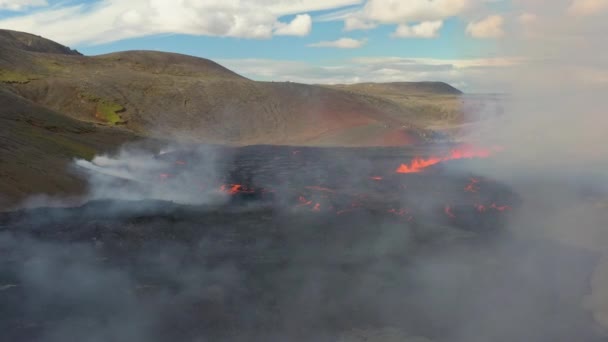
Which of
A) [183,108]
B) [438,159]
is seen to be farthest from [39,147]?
[183,108]

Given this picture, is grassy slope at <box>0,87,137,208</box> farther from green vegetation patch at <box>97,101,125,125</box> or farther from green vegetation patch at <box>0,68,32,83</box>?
green vegetation patch at <box>0,68,32,83</box>

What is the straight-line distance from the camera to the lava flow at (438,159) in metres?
46.3

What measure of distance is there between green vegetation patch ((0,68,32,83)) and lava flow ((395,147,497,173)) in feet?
220

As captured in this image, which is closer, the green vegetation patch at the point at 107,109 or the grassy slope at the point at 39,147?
the grassy slope at the point at 39,147

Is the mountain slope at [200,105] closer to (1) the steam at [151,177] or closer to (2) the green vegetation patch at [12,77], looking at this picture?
(2) the green vegetation patch at [12,77]

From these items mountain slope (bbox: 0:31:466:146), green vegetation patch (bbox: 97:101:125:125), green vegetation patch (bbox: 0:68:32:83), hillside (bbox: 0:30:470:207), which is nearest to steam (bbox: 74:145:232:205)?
hillside (bbox: 0:30:470:207)

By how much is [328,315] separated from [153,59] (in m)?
120

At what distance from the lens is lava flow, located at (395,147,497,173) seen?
46300mm

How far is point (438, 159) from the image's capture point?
52.2m

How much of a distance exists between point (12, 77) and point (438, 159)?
234 feet

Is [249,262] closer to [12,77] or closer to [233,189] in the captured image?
[233,189]

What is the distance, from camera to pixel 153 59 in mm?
124188

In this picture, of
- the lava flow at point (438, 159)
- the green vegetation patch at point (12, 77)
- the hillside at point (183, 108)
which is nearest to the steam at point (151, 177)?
the hillside at point (183, 108)

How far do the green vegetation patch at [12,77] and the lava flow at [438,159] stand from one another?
220 ft
